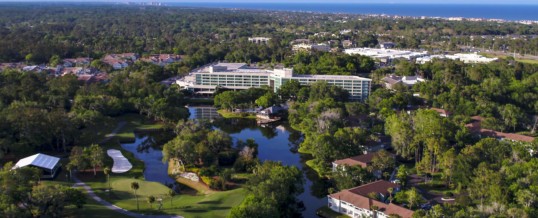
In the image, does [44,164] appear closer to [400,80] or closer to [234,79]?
[234,79]

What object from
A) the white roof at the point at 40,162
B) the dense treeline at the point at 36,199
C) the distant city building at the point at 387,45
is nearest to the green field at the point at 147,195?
the white roof at the point at 40,162

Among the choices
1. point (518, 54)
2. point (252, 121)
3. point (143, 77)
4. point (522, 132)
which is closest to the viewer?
point (522, 132)

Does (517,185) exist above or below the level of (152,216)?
above

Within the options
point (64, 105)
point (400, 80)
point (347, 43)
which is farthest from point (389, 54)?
point (64, 105)

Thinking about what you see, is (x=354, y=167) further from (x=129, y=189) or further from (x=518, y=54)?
(x=518, y=54)

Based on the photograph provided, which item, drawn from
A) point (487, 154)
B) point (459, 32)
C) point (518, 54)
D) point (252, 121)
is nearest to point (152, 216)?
point (487, 154)

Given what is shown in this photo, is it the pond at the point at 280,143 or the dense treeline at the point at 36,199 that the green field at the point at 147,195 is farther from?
the pond at the point at 280,143
